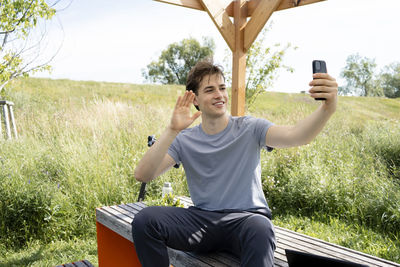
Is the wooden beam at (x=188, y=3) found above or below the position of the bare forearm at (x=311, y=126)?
above

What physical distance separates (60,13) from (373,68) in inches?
563

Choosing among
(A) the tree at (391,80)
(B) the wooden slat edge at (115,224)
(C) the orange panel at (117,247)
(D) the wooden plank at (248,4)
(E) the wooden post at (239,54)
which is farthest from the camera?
(A) the tree at (391,80)

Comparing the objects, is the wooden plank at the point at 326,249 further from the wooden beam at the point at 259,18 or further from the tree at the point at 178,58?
the tree at the point at 178,58

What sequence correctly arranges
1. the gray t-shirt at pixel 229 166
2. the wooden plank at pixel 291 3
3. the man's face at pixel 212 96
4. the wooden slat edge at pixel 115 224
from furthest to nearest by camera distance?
the wooden plank at pixel 291 3, the wooden slat edge at pixel 115 224, the man's face at pixel 212 96, the gray t-shirt at pixel 229 166

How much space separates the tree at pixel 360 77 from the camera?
1510 centimetres

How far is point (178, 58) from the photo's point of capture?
2647cm

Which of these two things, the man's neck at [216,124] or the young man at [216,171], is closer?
the young man at [216,171]

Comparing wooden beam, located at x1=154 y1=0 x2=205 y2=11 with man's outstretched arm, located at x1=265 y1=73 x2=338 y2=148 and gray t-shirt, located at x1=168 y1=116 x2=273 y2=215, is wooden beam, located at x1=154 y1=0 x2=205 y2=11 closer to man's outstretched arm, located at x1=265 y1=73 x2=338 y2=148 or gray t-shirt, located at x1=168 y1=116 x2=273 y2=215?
gray t-shirt, located at x1=168 y1=116 x2=273 y2=215

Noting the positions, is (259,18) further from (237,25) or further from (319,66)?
(319,66)

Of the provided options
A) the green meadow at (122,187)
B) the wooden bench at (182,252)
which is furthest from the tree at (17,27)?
the wooden bench at (182,252)

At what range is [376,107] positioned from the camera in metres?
12.4

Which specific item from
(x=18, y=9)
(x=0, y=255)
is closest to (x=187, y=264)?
(x=0, y=255)

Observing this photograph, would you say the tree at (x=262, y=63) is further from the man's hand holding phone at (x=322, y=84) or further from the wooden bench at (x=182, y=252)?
the man's hand holding phone at (x=322, y=84)

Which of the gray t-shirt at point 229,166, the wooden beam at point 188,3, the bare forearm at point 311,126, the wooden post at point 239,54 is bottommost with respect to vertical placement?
the gray t-shirt at point 229,166
